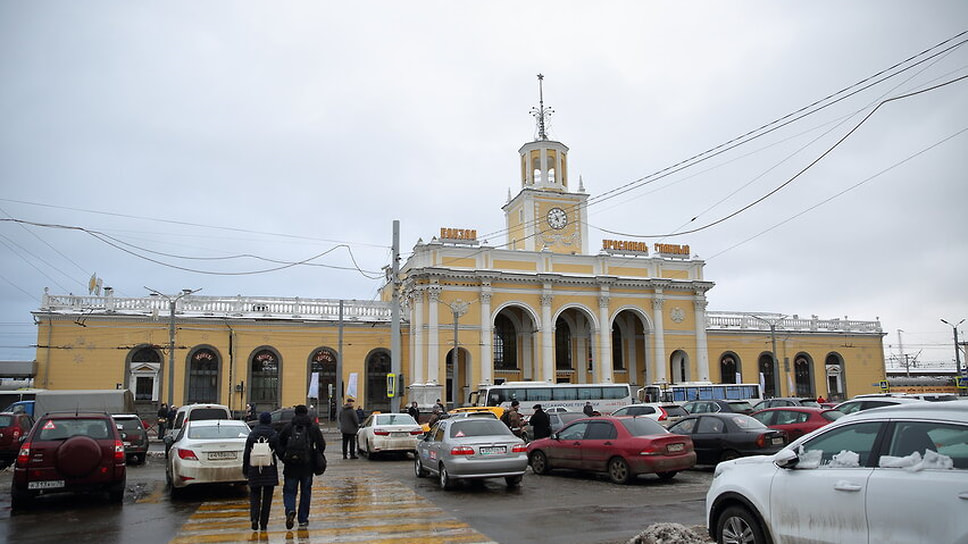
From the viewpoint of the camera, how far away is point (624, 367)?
162ft

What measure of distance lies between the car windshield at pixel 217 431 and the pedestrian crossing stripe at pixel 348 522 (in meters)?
1.27

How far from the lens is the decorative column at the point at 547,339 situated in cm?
4397

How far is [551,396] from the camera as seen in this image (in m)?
35.4

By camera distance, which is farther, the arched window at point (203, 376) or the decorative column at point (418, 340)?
the decorative column at point (418, 340)

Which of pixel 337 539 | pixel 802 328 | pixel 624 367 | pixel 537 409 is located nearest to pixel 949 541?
pixel 337 539

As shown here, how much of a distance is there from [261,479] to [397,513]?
2382 millimetres

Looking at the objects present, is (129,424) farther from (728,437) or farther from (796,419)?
(796,419)

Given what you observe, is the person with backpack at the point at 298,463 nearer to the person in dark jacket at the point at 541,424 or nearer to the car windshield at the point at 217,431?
the car windshield at the point at 217,431

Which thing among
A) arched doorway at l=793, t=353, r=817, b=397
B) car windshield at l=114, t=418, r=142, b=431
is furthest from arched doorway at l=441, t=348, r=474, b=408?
arched doorway at l=793, t=353, r=817, b=397

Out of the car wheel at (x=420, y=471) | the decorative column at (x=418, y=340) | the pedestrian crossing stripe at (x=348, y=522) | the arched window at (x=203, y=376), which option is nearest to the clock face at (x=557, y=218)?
the decorative column at (x=418, y=340)

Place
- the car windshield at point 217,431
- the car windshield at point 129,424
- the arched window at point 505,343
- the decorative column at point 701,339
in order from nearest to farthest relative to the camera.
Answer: the car windshield at point 217,431
the car windshield at point 129,424
the decorative column at point 701,339
the arched window at point 505,343

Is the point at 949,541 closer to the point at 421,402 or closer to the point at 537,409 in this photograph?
the point at 537,409

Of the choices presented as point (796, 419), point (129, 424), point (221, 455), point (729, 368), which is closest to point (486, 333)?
point (729, 368)

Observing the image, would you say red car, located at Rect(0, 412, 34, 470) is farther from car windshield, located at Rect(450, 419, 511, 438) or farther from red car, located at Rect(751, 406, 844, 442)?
red car, located at Rect(751, 406, 844, 442)
